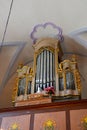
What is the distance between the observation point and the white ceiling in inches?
243

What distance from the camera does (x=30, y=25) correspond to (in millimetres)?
6660

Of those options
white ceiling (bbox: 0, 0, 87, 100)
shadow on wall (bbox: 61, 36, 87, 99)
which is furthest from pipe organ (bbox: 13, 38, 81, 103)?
white ceiling (bbox: 0, 0, 87, 100)

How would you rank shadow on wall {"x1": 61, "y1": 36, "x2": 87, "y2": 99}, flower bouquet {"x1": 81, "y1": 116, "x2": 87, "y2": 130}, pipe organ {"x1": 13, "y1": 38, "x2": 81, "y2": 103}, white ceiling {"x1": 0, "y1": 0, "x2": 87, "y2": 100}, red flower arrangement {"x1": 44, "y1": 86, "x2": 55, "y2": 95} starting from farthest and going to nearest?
shadow on wall {"x1": 61, "y1": 36, "x2": 87, "y2": 99} < white ceiling {"x1": 0, "y1": 0, "x2": 87, "y2": 100} < pipe organ {"x1": 13, "y1": 38, "x2": 81, "y2": 103} < red flower arrangement {"x1": 44, "y1": 86, "x2": 55, "y2": 95} < flower bouquet {"x1": 81, "y1": 116, "x2": 87, "y2": 130}

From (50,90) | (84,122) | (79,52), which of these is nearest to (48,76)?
(50,90)

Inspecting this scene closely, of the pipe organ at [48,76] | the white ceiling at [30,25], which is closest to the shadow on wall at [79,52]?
the white ceiling at [30,25]

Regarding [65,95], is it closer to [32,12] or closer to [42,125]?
[42,125]

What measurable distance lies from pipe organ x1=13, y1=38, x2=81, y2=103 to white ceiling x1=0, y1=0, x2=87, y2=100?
1.66 ft

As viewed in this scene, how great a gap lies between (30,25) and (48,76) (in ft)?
5.67

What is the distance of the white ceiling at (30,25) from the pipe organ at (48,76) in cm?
50

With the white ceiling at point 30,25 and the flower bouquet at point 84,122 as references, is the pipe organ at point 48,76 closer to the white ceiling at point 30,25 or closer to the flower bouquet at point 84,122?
the white ceiling at point 30,25

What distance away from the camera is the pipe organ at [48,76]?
5.54 metres

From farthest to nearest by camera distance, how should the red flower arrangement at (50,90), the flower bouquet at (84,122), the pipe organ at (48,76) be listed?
the pipe organ at (48,76) < the red flower arrangement at (50,90) < the flower bouquet at (84,122)

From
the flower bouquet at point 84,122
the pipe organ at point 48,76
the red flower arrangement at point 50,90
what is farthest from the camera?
the pipe organ at point 48,76

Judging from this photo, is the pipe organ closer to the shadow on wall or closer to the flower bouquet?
the shadow on wall
